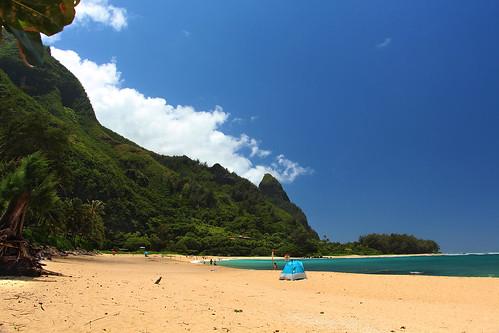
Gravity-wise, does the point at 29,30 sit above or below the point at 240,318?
above

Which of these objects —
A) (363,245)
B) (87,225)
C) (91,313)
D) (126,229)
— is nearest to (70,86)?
(126,229)

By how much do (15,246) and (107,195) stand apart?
4818 inches

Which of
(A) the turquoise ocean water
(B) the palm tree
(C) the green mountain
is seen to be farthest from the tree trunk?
(A) the turquoise ocean water

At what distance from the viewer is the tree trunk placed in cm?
1652

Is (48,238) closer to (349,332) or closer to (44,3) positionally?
(349,332)

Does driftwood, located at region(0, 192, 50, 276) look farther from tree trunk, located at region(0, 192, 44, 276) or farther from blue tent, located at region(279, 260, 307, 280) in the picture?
blue tent, located at region(279, 260, 307, 280)

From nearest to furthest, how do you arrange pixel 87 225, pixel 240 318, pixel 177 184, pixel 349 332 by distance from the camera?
pixel 349 332 < pixel 240 318 < pixel 87 225 < pixel 177 184

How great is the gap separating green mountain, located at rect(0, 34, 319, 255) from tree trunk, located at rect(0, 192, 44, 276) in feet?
92.0

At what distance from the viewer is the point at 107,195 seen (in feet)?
435

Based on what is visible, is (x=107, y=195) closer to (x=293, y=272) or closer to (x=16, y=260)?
(x=293, y=272)

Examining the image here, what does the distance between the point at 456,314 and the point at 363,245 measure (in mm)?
195453

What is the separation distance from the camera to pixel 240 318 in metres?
11.3

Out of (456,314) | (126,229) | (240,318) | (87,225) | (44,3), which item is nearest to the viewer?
(44,3)

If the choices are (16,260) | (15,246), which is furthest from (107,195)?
(16,260)
